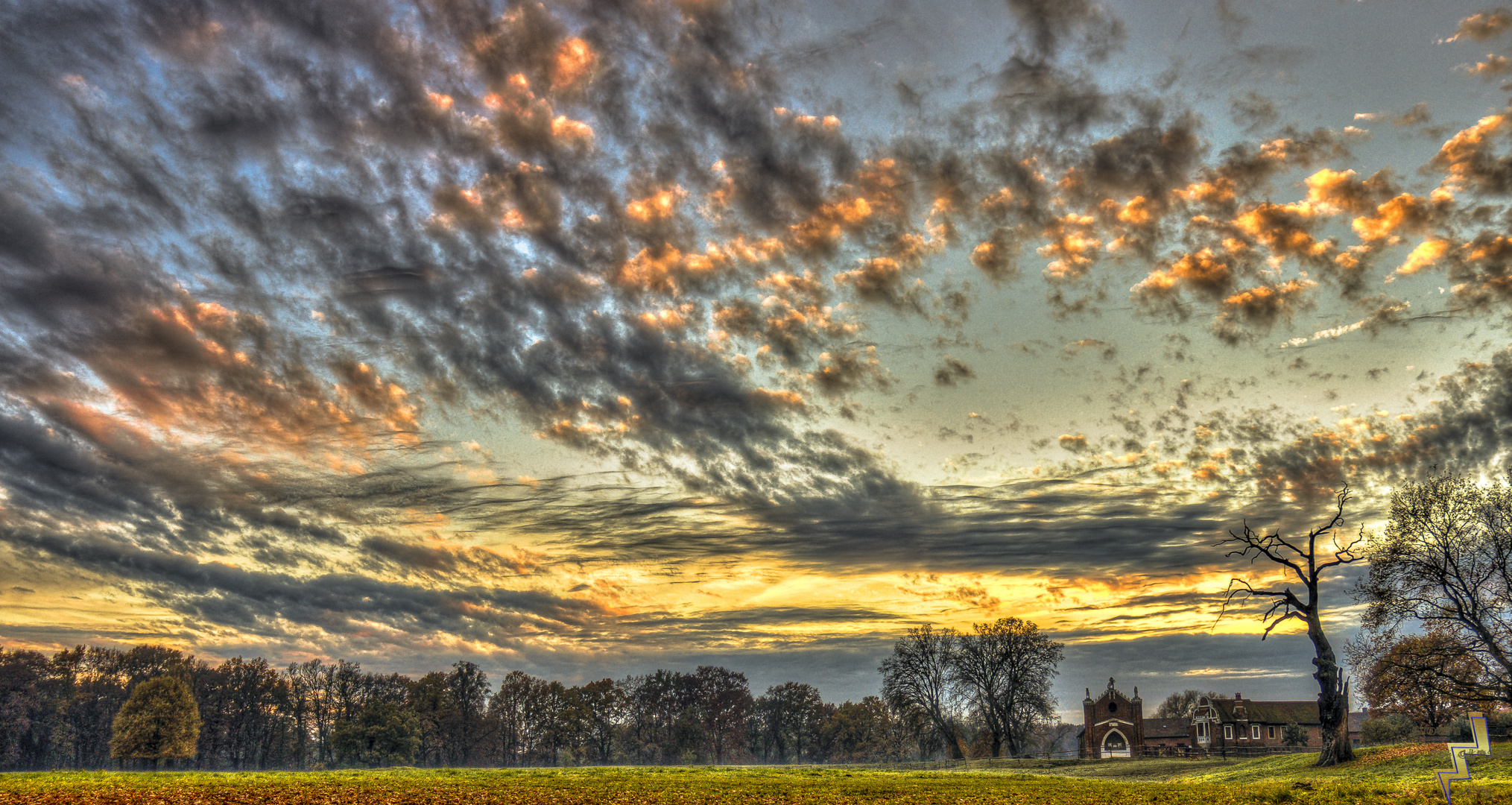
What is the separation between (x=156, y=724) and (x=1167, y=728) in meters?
137

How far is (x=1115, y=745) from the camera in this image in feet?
372

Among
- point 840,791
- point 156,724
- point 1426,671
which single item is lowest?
point 156,724

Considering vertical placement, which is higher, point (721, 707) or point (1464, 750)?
point (1464, 750)

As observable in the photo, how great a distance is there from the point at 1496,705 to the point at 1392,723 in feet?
212

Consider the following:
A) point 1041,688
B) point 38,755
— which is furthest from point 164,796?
point 38,755

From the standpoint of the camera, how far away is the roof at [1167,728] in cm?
11969

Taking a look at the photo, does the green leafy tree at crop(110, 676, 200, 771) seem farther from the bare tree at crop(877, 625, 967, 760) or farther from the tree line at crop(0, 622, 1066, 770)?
the bare tree at crop(877, 625, 967, 760)

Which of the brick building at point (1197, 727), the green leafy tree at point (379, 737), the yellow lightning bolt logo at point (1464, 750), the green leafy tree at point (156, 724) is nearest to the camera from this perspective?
the yellow lightning bolt logo at point (1464, 750)

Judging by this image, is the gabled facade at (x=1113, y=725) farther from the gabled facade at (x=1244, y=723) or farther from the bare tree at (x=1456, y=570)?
the bare tree at (x=1456, y=570)

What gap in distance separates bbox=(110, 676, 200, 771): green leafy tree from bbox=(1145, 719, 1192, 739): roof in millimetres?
130846

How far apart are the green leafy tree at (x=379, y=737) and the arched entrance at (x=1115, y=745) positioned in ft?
317

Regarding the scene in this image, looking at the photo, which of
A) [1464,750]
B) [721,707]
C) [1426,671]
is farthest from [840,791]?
[721,707]

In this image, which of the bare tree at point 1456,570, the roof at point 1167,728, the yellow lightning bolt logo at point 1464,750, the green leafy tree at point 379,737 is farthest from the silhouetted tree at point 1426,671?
the green leafy tree at point 379,737

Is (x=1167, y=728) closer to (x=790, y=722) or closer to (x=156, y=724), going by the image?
(x=790, y=722)
